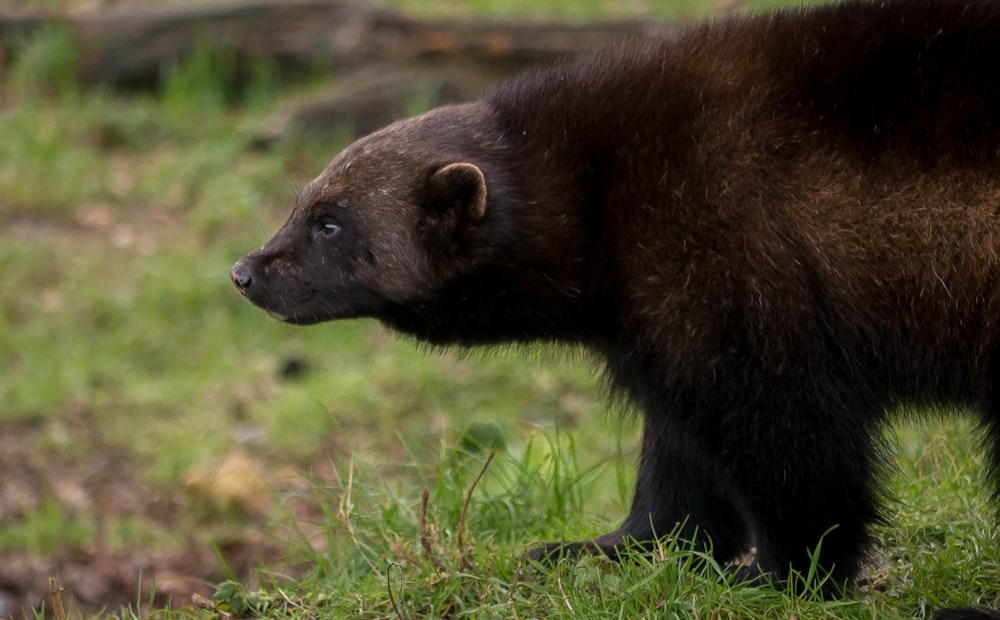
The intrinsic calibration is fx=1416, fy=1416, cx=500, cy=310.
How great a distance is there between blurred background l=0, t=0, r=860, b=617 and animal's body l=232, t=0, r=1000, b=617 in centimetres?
64

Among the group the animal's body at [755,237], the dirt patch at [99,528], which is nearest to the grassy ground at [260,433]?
the dirt patch at [99,528]

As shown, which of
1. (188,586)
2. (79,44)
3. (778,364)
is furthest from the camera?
(79,44)

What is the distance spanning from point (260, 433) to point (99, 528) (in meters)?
1.18

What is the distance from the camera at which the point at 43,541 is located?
668 cm

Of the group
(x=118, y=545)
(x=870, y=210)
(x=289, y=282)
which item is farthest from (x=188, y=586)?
(x=870, y=210)

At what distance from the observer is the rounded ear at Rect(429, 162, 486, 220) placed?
396 centimetres

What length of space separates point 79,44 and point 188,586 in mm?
6022

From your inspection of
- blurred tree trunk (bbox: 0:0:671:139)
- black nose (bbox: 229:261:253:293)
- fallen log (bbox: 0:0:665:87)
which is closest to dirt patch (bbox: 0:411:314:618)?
black nose (bbox: 229:261:253:293)

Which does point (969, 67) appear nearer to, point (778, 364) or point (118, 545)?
point (778, 364)

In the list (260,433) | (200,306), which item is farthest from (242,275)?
(200,306)

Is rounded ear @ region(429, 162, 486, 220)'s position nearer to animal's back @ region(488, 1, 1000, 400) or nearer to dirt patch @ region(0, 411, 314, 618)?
animal's back @ region(488, 1, 1000, 400)

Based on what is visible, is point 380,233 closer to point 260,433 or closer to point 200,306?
point 260,433

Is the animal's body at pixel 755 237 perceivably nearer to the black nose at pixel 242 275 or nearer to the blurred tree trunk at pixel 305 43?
the black nose at pixel 242 275

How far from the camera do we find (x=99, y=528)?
6.91m
